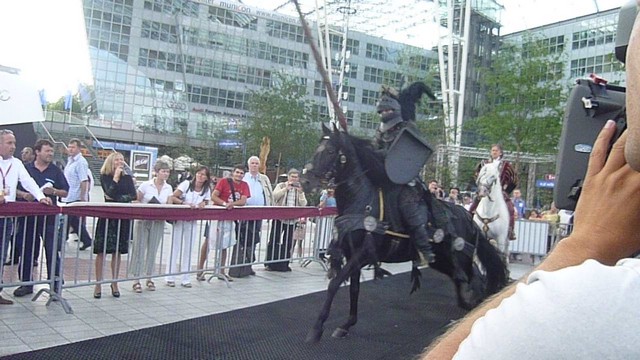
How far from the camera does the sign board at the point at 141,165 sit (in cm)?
2686

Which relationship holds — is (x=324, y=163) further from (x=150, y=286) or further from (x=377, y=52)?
(x=377, y=52)

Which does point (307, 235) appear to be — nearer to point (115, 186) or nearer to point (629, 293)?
point (115, 186)

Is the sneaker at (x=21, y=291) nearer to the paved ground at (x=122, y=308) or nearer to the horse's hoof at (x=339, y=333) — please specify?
the paved ground at (x=122, y=308)

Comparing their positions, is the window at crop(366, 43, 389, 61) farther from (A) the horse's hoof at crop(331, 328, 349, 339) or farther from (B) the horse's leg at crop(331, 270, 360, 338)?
(A) the horse's hoof at crop(331, 328, 349, 339)

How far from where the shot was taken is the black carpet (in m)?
4.60

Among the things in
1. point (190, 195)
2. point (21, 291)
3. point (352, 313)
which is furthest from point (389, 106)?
point (21, 291)

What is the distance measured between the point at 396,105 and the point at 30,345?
4.08 m

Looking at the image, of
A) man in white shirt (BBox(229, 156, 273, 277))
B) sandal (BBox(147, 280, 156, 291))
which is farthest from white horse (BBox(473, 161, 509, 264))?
sandal (BBox(147, 280, 156, 291))

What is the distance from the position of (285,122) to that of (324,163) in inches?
1117

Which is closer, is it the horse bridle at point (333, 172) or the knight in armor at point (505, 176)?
the horse bridle at point (333, 172)

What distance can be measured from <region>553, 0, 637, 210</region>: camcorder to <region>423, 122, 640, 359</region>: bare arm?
18 centimetres

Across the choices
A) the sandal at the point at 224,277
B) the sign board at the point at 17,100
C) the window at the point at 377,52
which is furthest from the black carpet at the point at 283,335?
the window at the point at 377,52

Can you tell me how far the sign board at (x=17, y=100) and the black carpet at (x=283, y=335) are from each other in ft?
16.3

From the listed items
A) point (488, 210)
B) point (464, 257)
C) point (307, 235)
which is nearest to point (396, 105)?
point (464, 257)
